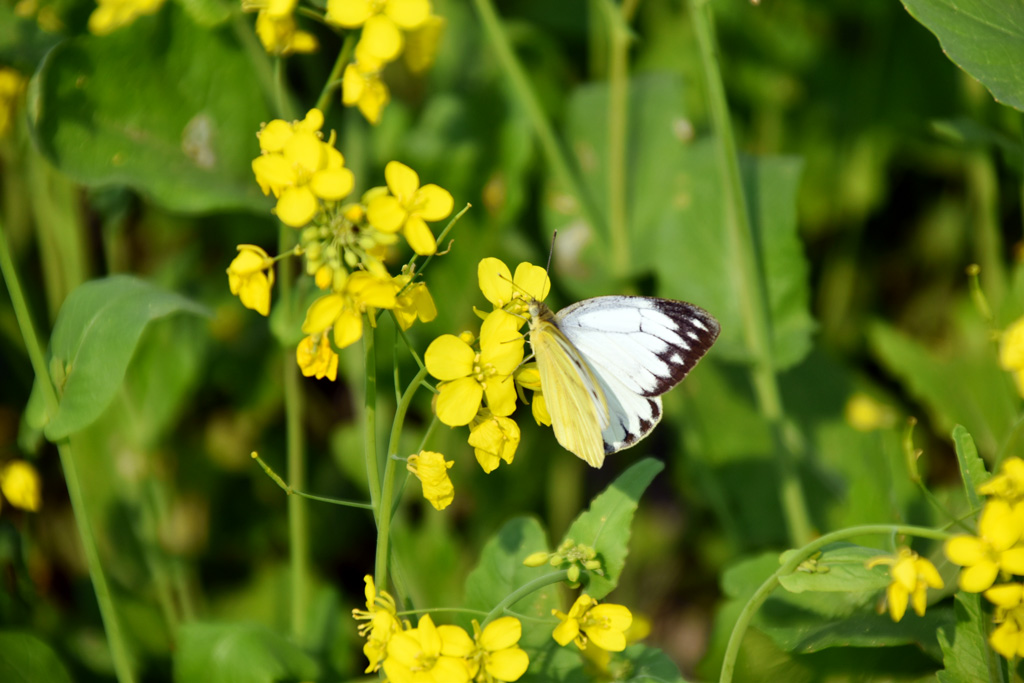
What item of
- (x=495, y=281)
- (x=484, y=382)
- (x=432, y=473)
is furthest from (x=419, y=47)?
(x=432, y=473)

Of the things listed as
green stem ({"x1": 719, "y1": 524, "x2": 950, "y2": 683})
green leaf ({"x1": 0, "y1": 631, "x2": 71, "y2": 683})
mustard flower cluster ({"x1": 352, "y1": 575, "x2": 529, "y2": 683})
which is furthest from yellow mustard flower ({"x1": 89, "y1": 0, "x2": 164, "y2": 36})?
green stem ({"x1": 719, "y1": 524, "x2": 950, "y2": 683})

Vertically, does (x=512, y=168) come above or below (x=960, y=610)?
above

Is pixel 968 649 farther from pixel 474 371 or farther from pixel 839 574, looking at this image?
pixel 474 371

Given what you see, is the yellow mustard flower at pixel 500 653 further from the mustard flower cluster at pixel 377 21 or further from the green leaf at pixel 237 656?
the mustard flower cluster at pixel 377 21

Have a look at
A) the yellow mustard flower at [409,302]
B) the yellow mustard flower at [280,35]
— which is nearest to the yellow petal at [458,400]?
the yellow mustard flower at [409,302]

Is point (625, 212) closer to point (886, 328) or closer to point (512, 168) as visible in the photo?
point (512, 168)

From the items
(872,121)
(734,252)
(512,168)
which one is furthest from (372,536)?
(872,121)

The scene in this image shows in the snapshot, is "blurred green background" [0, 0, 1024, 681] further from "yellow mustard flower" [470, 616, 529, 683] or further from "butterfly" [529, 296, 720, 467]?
"yellow mustard flower" [470, 616, 529, 683]
